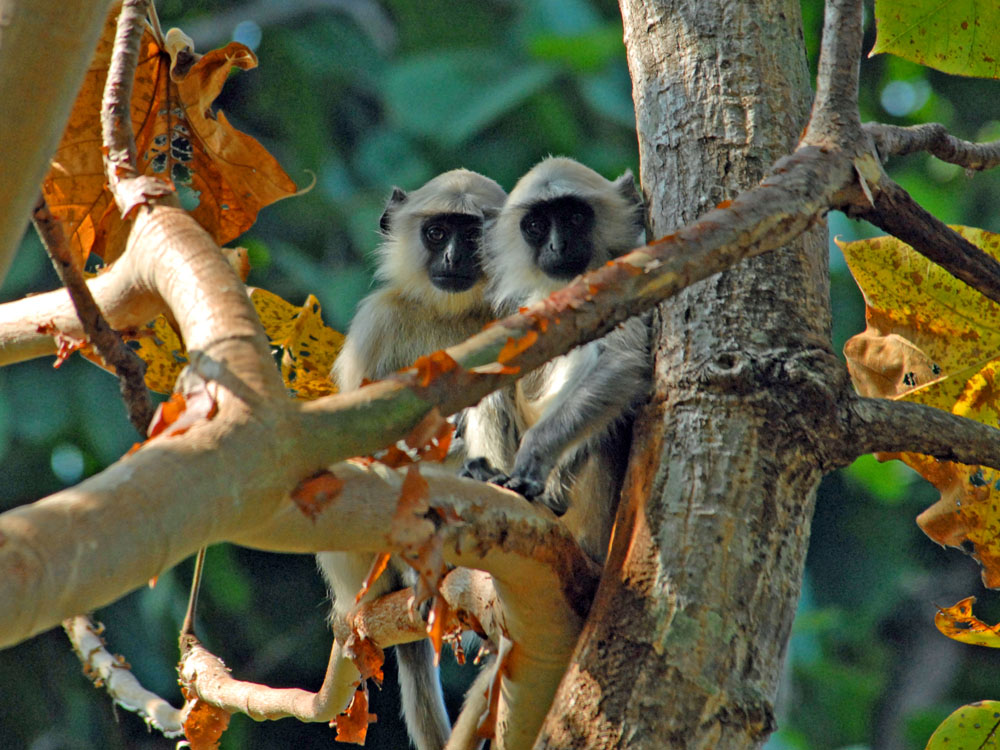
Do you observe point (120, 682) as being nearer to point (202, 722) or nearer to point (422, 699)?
point (202, 722)

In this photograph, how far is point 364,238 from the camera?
6.64 metres

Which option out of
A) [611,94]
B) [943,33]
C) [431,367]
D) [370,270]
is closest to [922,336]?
[943,33]

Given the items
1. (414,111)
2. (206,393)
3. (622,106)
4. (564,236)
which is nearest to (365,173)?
(414,111)

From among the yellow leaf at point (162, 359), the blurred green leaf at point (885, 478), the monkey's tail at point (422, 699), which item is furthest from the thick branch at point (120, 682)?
the blurred green leaf at point (885, 478)

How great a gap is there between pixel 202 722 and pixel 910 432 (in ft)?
6.80

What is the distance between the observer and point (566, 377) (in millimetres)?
2742

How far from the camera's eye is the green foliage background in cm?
600

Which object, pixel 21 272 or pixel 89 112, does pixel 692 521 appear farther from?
pixel 21 272

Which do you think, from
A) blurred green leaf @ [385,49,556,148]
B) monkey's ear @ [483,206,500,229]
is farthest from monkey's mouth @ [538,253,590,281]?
blurred green leaf @ [385,49,556,148]

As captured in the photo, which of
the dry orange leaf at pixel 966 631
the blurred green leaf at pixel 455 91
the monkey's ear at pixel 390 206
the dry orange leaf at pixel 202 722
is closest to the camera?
the dry orange leaf at pixel 966 631

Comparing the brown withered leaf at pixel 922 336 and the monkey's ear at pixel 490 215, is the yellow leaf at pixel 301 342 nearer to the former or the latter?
the monkey's ear at pixel 490 215

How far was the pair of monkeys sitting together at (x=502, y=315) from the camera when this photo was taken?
2439 mm

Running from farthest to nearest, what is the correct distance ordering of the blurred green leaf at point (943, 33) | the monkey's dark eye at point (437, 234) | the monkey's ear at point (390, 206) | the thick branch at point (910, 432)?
the monkey's ear at point (390, 206) < the monkey's dark eye at point (437, 234) < the blurred green leaf at point (943, 33) < the thick branch at point (910, 432)

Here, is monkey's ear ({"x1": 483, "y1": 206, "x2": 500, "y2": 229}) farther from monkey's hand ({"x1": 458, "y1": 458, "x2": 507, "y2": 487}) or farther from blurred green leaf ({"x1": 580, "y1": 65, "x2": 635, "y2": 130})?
blurred green leaf ({"x1": 580, "y1": 65, "x2": 635, "y2": 130})
